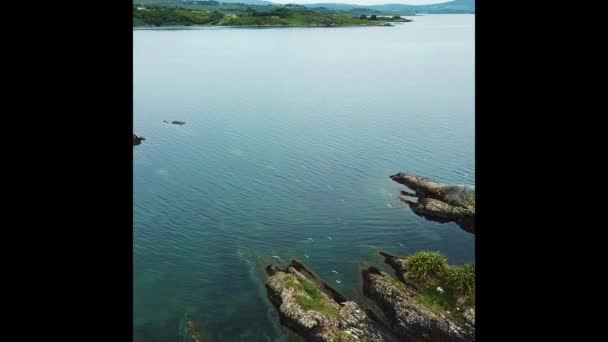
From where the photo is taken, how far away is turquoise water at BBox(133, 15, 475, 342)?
90.1 feet

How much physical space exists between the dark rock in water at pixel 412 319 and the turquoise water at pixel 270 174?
1.78m

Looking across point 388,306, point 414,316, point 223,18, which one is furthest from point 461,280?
point 223,18

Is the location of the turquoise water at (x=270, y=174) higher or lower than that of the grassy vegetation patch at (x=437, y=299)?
higher

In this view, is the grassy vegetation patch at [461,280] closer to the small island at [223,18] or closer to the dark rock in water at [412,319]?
the dark rock in water at [412,319]

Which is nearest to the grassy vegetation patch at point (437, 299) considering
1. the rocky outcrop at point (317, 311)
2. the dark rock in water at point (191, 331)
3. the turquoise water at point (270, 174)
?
the rocky outcrop at point (317, 311)

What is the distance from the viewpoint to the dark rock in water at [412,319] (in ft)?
72.8

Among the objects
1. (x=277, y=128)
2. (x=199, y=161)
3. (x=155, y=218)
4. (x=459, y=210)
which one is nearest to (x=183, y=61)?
(x=277, y=128)

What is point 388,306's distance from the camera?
2423 cm

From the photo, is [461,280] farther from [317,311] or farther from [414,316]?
[317,311]
